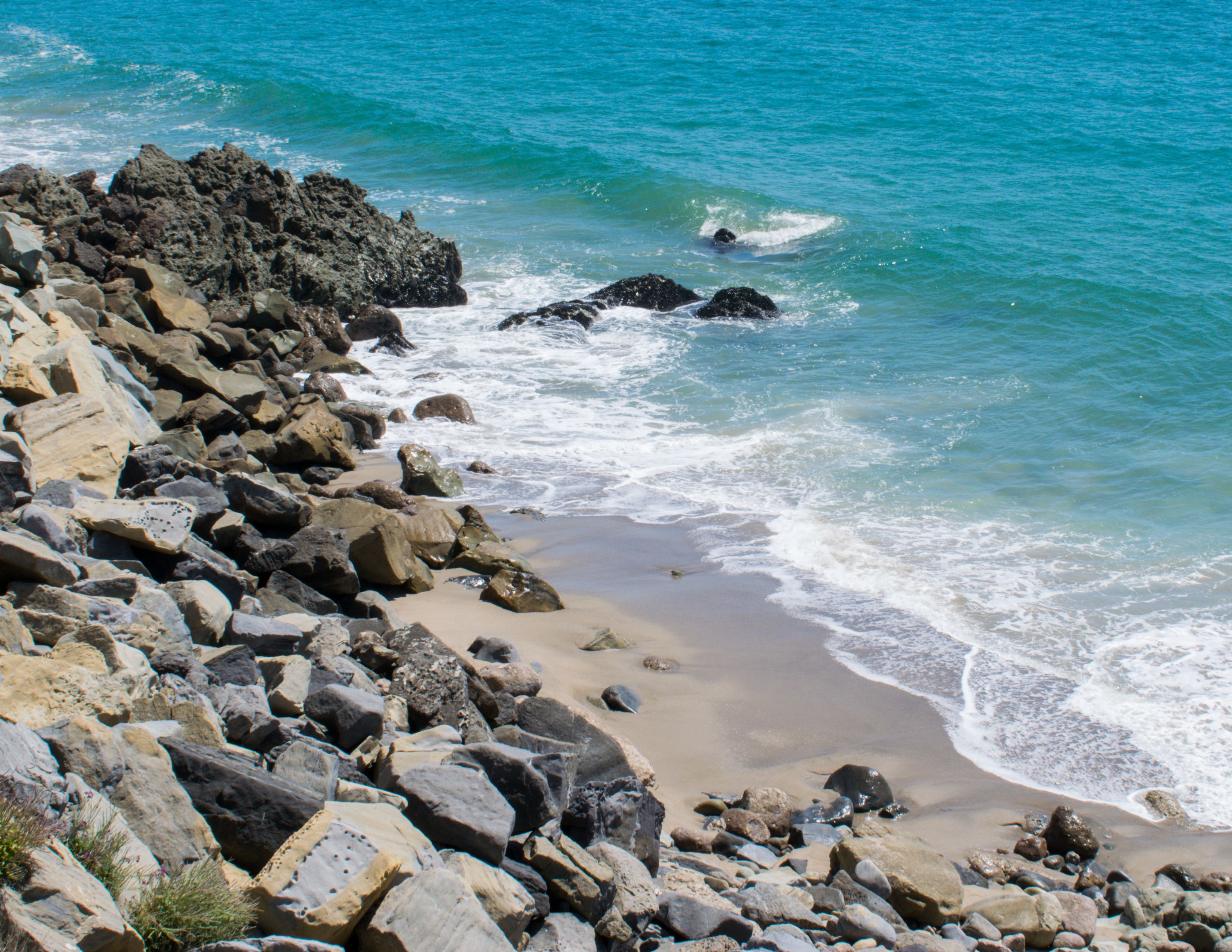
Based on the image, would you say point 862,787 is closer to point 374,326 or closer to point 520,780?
→ point 520,780

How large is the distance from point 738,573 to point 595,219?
17.3m

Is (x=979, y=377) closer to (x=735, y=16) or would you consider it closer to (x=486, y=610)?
(x=486, y=610)

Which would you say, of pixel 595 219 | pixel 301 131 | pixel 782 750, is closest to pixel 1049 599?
pixel 782 750

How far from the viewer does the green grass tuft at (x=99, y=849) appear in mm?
3020

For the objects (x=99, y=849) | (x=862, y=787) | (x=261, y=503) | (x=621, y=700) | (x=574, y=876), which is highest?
(x=99, y=849)

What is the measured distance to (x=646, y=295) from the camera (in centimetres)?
1878

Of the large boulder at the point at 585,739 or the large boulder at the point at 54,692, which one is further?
the large boulder at the point at 585,739

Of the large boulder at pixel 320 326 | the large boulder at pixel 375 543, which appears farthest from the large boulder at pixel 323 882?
the large boulder at pixel 320 326

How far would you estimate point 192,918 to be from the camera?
120 inches

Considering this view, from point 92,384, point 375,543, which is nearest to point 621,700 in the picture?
point 375,543

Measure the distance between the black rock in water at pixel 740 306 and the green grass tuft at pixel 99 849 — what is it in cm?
1576

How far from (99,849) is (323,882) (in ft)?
2.28

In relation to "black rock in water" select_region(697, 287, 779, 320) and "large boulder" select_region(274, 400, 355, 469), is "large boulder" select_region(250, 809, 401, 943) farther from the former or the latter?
"black rock in water" select_region(697, 287, 779, 320)

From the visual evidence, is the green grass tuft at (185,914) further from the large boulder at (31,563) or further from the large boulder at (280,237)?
the large boulder at (280,237)
